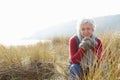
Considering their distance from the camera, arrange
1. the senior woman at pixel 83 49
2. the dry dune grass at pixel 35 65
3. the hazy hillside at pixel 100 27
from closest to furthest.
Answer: the senior woman at pixel 83 49
the dry dune grass at pixel 35 65
the hazy hillside at pixel 100 27

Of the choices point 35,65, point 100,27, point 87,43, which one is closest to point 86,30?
point 87,43

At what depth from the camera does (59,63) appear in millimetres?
4938

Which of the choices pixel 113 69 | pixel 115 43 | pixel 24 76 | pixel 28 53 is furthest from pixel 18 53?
pixel 113 69

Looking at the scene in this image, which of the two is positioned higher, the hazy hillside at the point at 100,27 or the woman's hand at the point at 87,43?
the woman's hand at the point at 87,43

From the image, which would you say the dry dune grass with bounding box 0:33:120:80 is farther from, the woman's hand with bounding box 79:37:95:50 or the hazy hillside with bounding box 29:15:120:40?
the hazy hillside with bounding box 29:15:120:40

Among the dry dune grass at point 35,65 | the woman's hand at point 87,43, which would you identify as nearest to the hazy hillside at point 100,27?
the dry dune grass at point 35,65

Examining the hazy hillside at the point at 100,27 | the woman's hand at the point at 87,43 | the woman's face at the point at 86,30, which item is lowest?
the hazy hillside at the point at 100,27

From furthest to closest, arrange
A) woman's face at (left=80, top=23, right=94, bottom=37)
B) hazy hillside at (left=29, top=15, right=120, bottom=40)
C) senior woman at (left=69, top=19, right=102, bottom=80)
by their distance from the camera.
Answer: hazy hillside at (left=29, top=15, right=120, bottom=40)
woman's face at (left=80, top=23, right=94, bottom=37)
senior woman at (left=69, top=19, right=102, bottom=80)

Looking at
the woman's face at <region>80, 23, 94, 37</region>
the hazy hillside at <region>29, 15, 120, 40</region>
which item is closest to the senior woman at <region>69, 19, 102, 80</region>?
the woman's face at <region>80, 23, 94, 37</region>

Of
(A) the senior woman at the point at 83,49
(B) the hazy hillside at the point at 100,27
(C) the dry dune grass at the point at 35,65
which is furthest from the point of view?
(B) the hazy hillside at the point at 100,27

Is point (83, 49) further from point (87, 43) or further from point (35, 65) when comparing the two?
point (35, 65)

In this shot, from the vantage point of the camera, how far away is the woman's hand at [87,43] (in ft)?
13.7

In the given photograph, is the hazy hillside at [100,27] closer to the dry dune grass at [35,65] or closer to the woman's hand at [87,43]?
the dry dune grass at [35,65]

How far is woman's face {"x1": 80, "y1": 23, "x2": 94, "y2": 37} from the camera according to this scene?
430 cm
